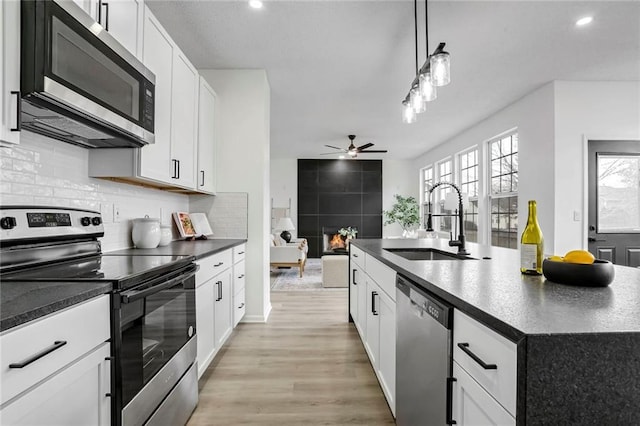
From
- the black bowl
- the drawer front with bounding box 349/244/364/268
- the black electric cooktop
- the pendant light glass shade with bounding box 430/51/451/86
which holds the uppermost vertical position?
the pendant light glass shade with bounding box 430/51/451/86

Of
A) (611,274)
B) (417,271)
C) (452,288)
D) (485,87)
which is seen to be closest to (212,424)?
(417,271)

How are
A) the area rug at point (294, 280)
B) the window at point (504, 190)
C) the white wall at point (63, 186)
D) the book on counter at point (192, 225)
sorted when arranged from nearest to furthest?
the white wall at point (63, 186)
the book on counter at point (192, 225)
the window at point (504, 190)
the area rug at point (294, 280)

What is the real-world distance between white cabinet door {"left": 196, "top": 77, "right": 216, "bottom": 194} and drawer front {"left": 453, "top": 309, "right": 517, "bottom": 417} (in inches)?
100

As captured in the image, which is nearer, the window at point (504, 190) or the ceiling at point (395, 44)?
the ceiling at point (395, 44)

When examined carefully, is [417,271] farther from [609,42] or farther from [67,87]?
[609,42]

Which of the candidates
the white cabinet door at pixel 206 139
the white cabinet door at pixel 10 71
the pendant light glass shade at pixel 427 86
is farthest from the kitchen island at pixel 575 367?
the white cabinet door at pixel 206 139

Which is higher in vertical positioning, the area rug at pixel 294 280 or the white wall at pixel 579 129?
the white wall at pixel 579 129

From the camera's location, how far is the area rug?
16.9ft

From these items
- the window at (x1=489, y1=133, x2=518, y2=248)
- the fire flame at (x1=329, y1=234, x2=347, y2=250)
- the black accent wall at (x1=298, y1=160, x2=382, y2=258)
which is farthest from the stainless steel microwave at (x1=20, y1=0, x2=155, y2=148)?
the black accent wall at (x1=298, y1=160, x2=382, y2=258)

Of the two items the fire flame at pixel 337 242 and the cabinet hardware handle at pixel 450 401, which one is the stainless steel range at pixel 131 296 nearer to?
the cabinet hardware handle at pixel 450 401

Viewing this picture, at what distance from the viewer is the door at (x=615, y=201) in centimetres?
389

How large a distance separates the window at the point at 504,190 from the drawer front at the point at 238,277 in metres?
3.82

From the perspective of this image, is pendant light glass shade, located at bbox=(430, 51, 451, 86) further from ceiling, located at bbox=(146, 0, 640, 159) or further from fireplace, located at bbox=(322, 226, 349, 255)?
fireplace, located at bbox=(322, 226, 349, 255)

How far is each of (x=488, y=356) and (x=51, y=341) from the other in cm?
111
